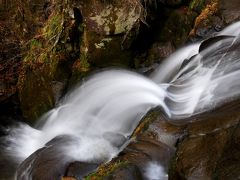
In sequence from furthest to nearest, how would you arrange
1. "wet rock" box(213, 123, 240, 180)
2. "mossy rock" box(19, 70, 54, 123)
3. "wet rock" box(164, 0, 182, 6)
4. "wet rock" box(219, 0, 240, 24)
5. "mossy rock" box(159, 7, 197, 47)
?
"wet rock" box(164, 0, 182, 6), "mossy rock" box(159, 7, 197, 47), "mossy rock" box(19, 70, 54, 123), "wet rock" box(219, 0, 240, 24), "wet rock" box(213, 123, 240, 180)

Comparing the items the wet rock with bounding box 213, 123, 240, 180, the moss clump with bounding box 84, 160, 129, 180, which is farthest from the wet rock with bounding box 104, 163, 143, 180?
the wet rock with bounding box 213, 123, 240, 180

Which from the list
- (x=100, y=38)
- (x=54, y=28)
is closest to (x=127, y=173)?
(x=100, y=38)

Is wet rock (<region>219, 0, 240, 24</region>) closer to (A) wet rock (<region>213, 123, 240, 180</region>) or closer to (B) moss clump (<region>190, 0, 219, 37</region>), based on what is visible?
(B) moss clump (<region>190, 0, 219, 37</region>)

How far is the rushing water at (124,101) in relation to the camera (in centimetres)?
604

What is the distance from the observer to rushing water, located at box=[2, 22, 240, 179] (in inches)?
238

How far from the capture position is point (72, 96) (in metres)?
8.58

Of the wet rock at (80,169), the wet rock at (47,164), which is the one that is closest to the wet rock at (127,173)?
the wet rock at (80,169)

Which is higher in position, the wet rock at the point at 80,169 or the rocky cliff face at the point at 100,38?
the rocky cliff face at the point at 100,38

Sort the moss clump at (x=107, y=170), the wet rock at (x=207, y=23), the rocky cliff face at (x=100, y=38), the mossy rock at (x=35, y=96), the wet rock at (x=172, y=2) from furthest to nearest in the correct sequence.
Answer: the wet rock at (x=172, y=2)
the mossy rock at (x=35, y=96)
the rocky cliff face at (x=100, y=38)
the wet rock at (x=207, y=23)
the moss clump at (x=107, y=170)

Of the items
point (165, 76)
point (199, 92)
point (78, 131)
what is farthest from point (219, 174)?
point (165, 76)

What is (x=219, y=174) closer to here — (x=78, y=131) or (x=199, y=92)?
(x=199, y=92)

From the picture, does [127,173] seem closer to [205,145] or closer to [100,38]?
[205,145]

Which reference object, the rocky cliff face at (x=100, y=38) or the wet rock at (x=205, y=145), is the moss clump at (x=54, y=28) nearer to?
the rocky cliff face at (x=100, y=38)

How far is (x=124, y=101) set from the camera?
7.32 m
